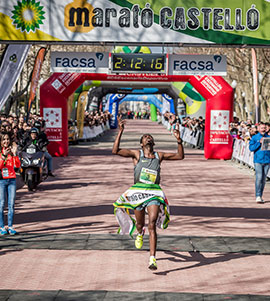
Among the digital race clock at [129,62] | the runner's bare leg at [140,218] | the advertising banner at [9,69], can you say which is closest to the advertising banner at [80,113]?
the digital race clock at [129,62]

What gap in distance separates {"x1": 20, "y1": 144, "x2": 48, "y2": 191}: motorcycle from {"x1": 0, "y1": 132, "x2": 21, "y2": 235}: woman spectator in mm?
5035

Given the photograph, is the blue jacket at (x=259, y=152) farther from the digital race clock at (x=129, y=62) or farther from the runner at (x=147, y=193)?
the runner at (x=147, y=193)

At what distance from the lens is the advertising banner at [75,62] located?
15.8 metres

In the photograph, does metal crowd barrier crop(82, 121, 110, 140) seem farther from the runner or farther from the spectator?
the runner

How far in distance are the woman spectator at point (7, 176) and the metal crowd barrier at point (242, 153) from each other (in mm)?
13196

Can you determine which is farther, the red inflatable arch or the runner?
the red inflatable arch

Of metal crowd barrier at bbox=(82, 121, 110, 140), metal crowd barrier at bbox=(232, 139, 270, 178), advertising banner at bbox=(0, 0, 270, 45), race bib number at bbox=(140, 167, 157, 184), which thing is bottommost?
metal crowd barrier at bbox=(82, 121, 110, 140)

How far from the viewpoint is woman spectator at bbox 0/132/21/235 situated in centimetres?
949

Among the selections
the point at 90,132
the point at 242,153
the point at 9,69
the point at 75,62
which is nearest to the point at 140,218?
the point at 9,69

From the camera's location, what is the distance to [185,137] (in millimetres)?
37812

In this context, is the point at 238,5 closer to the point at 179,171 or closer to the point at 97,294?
the point at 97,294

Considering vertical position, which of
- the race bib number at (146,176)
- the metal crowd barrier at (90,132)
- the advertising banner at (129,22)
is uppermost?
the advertising banner at (129,22)

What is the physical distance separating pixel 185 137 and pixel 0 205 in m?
28.8

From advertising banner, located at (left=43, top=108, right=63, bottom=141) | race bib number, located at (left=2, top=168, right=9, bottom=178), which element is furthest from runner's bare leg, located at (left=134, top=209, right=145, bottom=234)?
advertising banner, located at (left=43, top=108, right=63, bottom=141)
